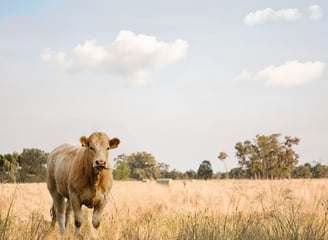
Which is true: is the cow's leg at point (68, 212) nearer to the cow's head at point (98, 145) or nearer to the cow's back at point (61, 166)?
the cow's back at point (61, 166)

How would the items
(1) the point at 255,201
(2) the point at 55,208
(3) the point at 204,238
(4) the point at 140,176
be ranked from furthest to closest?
(4) the point at 140,176
(1) the point at 255,201
(2) the point at 55,208
(3) the point at 204,238

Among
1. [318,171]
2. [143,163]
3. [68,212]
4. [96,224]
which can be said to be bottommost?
[96,224]

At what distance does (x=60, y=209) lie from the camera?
31.4ft

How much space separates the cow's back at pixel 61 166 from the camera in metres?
9.05

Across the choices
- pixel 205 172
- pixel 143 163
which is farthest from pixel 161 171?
pixel 205 172

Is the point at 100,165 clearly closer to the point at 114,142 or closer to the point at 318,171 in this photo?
the point at 114,142

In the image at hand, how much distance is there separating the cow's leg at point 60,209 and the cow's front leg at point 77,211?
81 centimetres

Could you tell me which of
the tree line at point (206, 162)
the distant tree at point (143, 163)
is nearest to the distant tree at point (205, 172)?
the tree line at point (206, 162)

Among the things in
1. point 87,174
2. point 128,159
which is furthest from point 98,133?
point 128,159

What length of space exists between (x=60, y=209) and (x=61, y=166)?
3.01 feet

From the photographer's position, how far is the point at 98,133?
817cm

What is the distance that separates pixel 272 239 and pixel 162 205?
322 inches

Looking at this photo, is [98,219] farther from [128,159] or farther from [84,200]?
[128,159]

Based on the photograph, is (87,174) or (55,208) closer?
(87,174)
